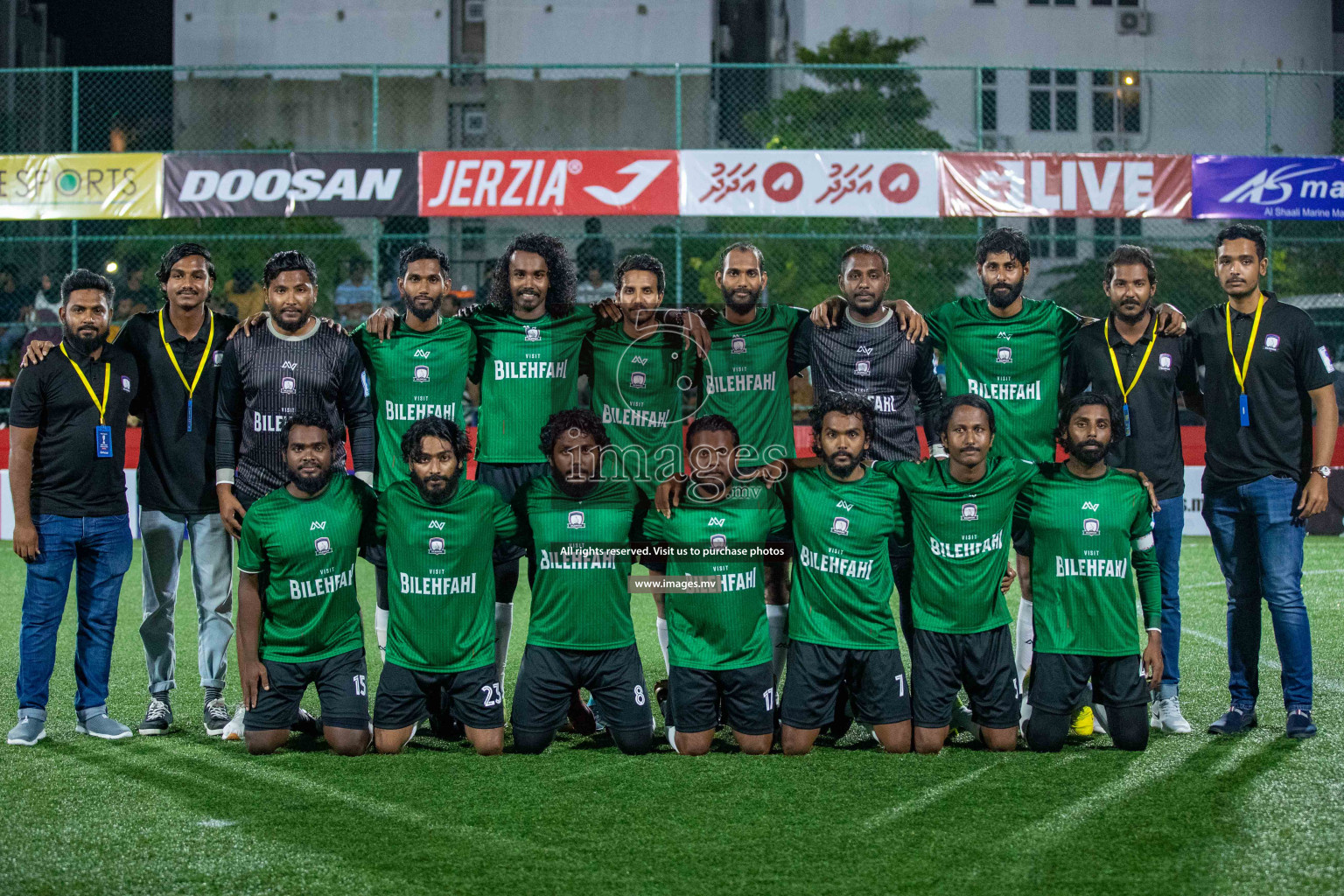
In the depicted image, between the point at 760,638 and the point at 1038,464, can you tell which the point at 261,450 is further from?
the point at 1038,464

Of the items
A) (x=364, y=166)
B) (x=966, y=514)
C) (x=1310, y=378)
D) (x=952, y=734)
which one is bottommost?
(x=952, y=734)

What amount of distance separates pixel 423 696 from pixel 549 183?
9609 millimetres

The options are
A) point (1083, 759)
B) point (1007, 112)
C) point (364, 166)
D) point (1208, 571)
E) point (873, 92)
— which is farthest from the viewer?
point (1007, 112)

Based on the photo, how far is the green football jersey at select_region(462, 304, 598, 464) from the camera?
18.8 ft

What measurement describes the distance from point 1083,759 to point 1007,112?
25738mm

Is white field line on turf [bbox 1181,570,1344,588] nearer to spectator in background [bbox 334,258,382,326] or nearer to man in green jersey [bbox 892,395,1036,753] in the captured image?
man in green jersey [bbox 892,395,1036,753]

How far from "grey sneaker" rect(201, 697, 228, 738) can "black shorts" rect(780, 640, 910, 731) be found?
7.87 ft

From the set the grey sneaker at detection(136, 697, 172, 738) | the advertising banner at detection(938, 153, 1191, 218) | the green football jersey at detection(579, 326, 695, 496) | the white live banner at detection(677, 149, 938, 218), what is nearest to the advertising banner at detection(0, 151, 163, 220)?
the white live banner at detection(677, 149, 938, 218)

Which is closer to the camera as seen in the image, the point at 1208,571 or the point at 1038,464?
the point at 1038,464

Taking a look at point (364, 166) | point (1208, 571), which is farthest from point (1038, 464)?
point (364, 166)

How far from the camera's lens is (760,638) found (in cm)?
529

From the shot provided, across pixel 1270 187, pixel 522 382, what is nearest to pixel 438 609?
pixel 522 382

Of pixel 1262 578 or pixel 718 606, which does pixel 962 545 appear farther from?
pixel 1262 578

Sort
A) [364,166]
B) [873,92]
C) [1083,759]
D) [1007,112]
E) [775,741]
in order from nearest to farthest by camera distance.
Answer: [1083,759], [775,741], [364,166], [873,92], [1007,112]
